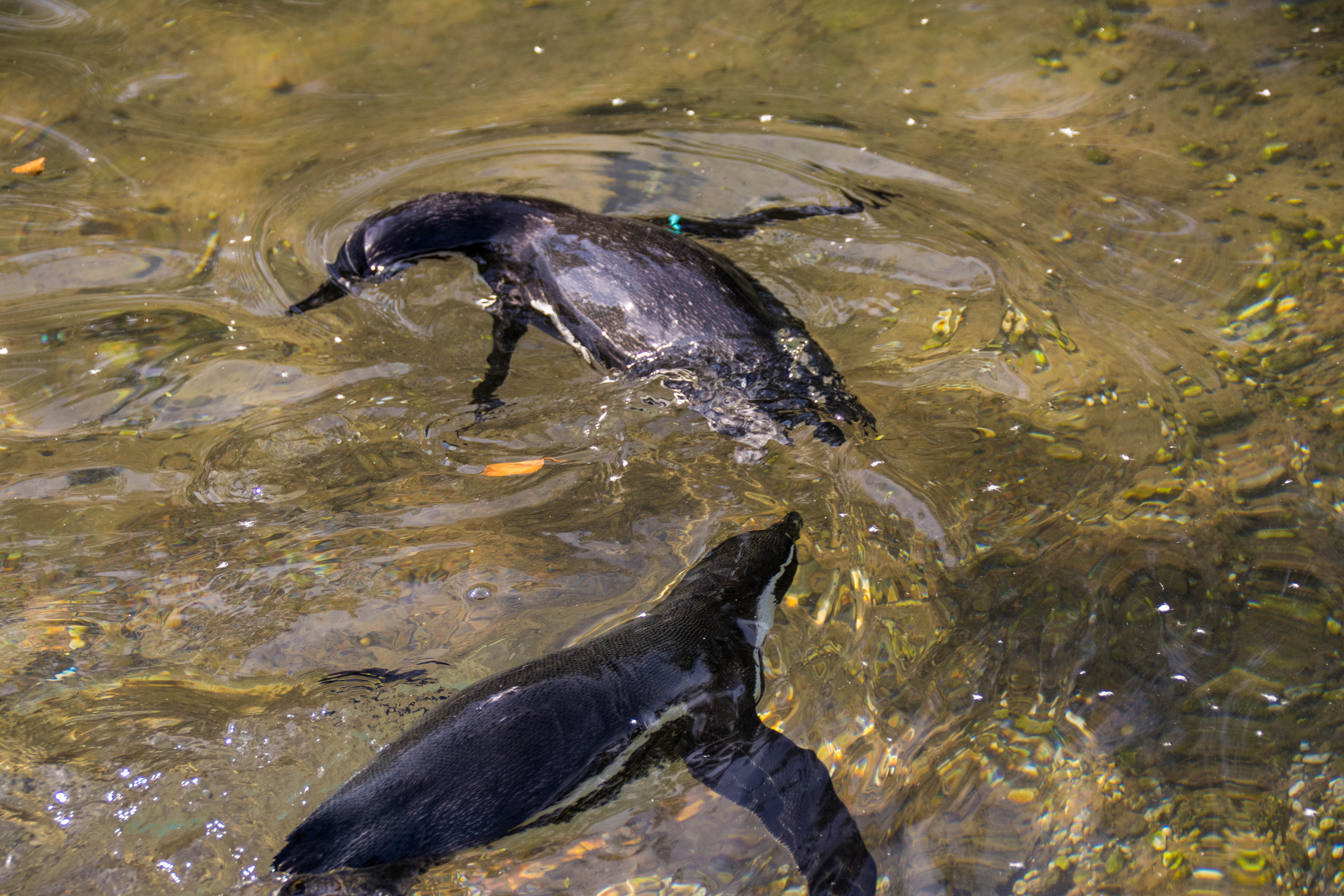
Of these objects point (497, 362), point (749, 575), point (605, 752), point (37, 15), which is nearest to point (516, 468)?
point (497, 362)

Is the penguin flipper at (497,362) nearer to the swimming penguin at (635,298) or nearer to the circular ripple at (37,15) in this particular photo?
the swimming penguin at (635,298)

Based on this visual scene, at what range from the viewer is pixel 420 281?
4.23 m

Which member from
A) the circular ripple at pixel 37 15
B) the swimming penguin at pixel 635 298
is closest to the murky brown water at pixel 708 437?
the circular ripple at pixel 37 15

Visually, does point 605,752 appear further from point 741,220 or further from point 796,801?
point 741,220

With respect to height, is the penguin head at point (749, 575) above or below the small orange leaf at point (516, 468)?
below

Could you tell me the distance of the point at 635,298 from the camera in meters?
3.55

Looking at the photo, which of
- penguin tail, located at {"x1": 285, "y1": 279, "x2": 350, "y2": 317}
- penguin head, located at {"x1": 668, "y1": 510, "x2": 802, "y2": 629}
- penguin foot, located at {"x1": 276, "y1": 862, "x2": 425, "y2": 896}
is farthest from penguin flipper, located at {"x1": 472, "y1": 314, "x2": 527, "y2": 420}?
penguin foot, located at {"x1": 276, "y1": 862, "x2": 425, "y2": 896}

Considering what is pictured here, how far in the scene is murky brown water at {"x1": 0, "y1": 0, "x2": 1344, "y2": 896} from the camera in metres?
2.63

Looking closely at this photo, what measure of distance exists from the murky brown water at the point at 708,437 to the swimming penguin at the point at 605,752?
96 millimetres

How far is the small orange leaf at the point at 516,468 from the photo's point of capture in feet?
11.4

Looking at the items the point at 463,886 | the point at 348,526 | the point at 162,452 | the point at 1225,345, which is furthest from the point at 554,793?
the point at 1225,345

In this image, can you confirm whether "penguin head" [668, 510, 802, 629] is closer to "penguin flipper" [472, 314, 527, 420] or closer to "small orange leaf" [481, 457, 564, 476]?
"small orange leaf" [481, 457, 564, 476]

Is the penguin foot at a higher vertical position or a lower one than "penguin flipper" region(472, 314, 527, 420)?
lower

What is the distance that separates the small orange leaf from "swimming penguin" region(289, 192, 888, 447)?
0.98 ft
